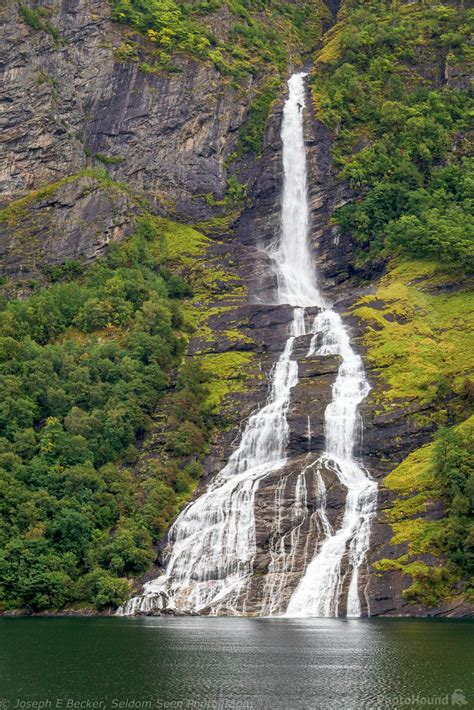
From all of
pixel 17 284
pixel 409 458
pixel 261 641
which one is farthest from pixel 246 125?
pixel 261 641

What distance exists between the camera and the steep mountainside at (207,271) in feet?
198

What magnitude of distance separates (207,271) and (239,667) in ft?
219

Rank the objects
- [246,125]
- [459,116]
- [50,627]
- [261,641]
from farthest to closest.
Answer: [246,125] < [459,116] < [50,627] < [261,641]

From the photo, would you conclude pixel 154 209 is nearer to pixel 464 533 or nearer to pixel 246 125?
pixel 246 125

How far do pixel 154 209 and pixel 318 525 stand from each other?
56.6 m

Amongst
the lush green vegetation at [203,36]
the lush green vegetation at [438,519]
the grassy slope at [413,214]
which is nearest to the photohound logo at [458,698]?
the lush green vegetation at [438,519]

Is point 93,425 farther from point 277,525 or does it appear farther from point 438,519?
point 438,519

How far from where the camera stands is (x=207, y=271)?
317 feet

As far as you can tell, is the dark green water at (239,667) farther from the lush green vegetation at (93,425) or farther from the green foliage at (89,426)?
the lush green vegetation at (93,425)

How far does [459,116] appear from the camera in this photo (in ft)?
339

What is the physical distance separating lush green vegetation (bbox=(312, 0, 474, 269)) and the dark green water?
50664mm

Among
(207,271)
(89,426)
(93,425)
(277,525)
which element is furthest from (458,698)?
(207,271)

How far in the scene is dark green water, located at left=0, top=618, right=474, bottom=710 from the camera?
2756 cm

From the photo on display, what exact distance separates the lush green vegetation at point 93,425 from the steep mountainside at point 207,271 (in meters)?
0.21
